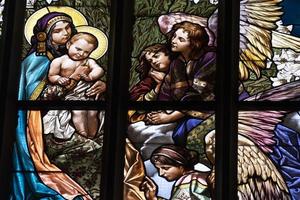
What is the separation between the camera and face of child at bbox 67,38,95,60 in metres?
5.71

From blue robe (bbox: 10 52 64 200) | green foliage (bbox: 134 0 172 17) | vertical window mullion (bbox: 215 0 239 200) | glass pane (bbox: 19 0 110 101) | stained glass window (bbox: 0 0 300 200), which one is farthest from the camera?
green foliage (bbox: 134 0 172 17)

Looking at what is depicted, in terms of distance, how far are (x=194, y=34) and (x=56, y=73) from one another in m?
0.82

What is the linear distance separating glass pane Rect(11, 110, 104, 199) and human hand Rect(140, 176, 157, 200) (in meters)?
0.25

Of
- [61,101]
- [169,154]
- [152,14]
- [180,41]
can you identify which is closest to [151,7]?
[152,14]

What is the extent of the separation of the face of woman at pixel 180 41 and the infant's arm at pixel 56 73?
643mm

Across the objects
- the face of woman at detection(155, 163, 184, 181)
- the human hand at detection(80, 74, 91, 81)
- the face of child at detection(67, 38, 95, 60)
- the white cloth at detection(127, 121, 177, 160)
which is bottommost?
the face of woman at detection(155, 163, 184, 181)

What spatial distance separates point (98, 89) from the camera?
5.62 m

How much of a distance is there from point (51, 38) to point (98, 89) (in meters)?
0.43

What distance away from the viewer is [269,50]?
5.58m

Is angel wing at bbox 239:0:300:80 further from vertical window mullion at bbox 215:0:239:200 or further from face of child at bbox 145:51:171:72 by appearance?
face of child at bbox 145:51:171:72

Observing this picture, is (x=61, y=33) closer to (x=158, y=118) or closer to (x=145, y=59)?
(x=145, y=59)

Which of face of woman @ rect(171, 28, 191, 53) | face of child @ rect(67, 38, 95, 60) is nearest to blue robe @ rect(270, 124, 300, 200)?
face of woman @ rect(171, 28, 191, 53)

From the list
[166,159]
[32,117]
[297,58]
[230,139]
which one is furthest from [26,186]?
[297,58]

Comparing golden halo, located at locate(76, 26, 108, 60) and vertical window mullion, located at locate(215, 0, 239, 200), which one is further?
golden halo, located at locate(76, 26, 108, 60)
